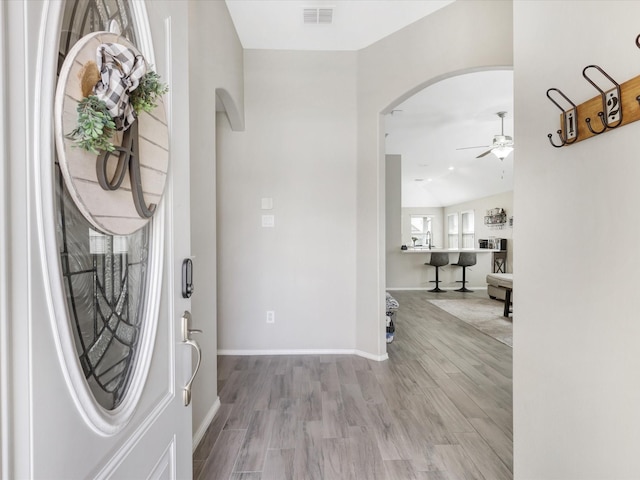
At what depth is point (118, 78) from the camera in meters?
0.58

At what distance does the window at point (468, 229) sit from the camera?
34.8 feet

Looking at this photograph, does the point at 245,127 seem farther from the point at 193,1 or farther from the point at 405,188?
the point at 405,188

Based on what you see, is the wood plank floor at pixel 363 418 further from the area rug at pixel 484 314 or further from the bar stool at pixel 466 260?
the bar stool at pixel 466 260

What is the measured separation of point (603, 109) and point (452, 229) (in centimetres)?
1190

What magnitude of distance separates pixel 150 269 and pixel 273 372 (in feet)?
7.69

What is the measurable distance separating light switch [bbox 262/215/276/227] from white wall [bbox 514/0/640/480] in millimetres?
2394

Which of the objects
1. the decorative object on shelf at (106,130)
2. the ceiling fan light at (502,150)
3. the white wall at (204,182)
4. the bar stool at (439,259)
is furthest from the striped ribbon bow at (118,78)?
the bar stool at (439,259)

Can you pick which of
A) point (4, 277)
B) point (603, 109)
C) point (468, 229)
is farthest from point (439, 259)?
point (4, 277)

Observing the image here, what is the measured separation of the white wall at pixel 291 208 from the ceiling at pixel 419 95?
28 centimetres

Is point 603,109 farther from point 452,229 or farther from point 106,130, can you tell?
point 452,229

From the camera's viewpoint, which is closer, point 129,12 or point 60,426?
point 60,426

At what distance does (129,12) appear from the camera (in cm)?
76

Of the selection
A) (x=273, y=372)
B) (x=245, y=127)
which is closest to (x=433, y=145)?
(x=245, y=127)

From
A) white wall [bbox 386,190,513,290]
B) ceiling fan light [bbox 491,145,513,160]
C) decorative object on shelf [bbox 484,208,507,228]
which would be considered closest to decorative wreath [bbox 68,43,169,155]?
ceiling fan light [bbox 491,145,513,160]
